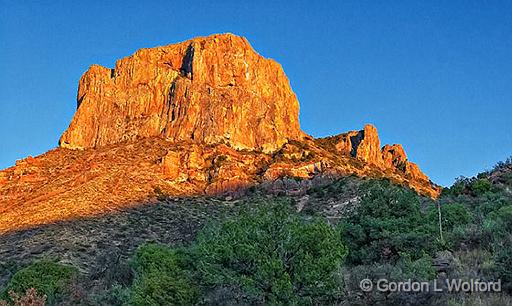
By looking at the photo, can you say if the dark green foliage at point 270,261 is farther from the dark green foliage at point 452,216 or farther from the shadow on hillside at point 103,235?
the shadow on hillside at point 103,235

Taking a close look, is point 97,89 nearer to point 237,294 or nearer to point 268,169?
point 268,169

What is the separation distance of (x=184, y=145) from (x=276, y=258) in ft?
284

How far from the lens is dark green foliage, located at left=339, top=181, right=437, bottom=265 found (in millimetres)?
19078

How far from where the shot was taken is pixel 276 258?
1466 cm

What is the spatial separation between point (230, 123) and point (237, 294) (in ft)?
303

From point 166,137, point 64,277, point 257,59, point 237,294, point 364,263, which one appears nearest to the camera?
point 237,294

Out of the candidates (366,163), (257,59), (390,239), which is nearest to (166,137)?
(257,59)

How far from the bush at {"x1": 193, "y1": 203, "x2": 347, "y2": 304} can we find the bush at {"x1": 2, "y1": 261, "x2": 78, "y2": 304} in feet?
45.6

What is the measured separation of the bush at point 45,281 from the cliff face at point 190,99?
7071 centimetres

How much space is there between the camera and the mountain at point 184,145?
7706 cm

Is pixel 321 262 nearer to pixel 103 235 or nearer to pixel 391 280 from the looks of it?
pixel 391 280

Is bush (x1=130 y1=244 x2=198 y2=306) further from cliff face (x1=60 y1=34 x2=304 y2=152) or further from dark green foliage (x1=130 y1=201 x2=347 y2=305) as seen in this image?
cliff face (x1=60 y1=34 x2=304 y2=152)

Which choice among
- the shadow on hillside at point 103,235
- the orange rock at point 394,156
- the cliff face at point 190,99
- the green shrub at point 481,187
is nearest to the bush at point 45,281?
the shadow on hillside at point 103,235

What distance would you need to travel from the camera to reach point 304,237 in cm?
1509
